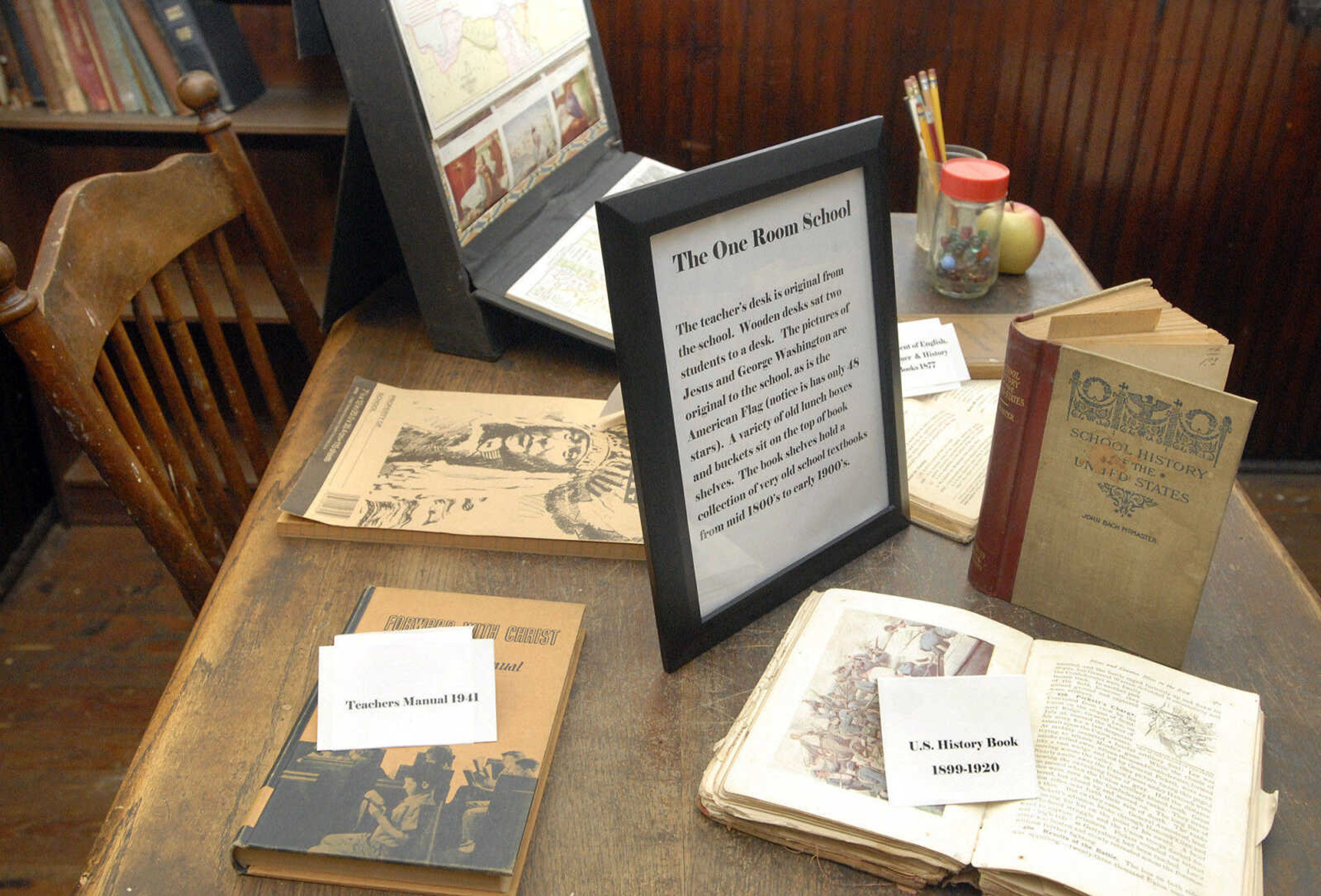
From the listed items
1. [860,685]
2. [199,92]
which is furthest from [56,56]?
[860,685]

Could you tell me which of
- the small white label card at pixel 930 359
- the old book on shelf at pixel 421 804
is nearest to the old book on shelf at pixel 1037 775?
the old book on shelf at pixel 421 804

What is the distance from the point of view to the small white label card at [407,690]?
708 millimetres

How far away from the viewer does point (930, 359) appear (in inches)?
44.8

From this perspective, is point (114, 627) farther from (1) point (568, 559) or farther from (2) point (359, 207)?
(1) point (568, 559)

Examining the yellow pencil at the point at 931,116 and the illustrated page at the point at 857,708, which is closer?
the illustrated page at the point at 857,708

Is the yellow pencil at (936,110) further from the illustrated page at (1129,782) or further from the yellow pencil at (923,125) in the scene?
the illustrated page at (1129,782)

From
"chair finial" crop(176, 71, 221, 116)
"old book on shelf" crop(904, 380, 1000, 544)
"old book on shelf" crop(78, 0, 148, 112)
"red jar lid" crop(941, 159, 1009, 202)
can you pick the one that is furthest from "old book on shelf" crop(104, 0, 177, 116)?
"old book on shelf" crop(904, 380, 1000, 544)

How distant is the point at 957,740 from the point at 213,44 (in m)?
1.79

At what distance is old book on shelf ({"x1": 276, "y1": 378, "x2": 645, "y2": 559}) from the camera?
91 cm

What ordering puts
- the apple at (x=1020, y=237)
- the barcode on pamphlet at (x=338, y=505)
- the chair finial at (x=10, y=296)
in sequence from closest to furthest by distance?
the chair finial at (x=10, y=296)
the barcode on pamphlet at (x=338, y=505)
the apple at (x=1020, y=237)

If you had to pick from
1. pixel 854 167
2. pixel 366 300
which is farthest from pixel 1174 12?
pixel 366 300

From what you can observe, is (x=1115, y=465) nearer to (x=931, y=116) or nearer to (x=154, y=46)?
(x=931, y=116)

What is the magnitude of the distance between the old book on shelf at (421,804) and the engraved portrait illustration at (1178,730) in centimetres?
41

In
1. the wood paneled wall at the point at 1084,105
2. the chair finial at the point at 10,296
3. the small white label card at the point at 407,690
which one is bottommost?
the wood paneled wall at the point at 1084,105
